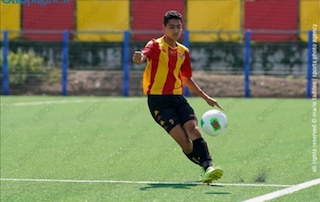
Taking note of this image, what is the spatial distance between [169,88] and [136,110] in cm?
1161

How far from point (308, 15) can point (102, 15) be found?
790 centimetres

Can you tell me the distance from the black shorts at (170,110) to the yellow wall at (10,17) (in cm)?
2369

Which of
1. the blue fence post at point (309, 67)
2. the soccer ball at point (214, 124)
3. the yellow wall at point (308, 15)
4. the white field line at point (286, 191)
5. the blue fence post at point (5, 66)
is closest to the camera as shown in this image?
the white field line at point (286, 191)

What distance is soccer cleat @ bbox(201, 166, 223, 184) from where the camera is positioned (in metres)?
9.27

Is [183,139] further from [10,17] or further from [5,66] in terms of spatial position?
[10,17]

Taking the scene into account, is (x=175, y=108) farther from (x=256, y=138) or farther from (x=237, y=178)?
(x=256, y=138)

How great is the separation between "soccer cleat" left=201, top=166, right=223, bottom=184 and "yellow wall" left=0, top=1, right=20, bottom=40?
24699 millimetres

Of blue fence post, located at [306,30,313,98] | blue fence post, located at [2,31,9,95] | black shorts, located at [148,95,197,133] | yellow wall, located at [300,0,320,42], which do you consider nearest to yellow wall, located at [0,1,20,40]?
blue fence post, located at [2,31,9,95]

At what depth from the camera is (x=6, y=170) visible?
36.5 feet

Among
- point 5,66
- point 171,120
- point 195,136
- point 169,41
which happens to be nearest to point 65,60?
point 5,66

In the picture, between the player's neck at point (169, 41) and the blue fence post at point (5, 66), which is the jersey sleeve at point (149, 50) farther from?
the blue fence post at point (5, 66)

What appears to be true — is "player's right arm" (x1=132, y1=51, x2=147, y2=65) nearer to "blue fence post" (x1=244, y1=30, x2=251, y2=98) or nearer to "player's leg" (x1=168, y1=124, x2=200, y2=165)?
"player's leg" (x1=168, y1=124, x2=200, y2=165)

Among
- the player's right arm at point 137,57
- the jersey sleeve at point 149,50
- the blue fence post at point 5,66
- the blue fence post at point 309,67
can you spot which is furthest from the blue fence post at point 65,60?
the player's right arm at point 137,57

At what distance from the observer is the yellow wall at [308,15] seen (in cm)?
3154
